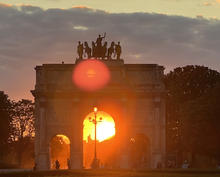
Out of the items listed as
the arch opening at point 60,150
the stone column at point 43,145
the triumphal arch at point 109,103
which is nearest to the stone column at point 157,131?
the triumphal arch at point 109,103

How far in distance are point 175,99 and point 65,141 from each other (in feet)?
99.4

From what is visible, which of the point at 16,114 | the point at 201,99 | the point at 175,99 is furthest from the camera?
the point at 16,114

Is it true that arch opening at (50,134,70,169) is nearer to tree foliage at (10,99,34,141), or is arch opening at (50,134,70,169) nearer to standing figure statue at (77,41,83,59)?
tree foliage at (10,99,34,141)

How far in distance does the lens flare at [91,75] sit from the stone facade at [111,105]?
602 mm

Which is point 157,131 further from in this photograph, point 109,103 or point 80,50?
point 80,50

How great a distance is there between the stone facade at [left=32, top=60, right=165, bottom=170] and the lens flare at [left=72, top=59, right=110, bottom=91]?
1.97ft

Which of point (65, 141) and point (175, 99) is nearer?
point (175, 99)

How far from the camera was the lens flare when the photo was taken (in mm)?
84250

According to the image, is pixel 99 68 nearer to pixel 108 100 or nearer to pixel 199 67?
pixel 108 100

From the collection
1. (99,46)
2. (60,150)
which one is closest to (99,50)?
(99,46)

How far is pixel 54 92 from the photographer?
83.2m

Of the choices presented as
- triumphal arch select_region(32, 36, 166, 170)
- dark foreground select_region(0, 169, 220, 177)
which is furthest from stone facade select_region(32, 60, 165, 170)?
dark foreground select_region(0, 169, 220, 177)

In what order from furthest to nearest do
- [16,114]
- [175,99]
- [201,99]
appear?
1. [16,114]
2. [175,99]
3. [201,99]

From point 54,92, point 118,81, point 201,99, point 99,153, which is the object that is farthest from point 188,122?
point 99,153
